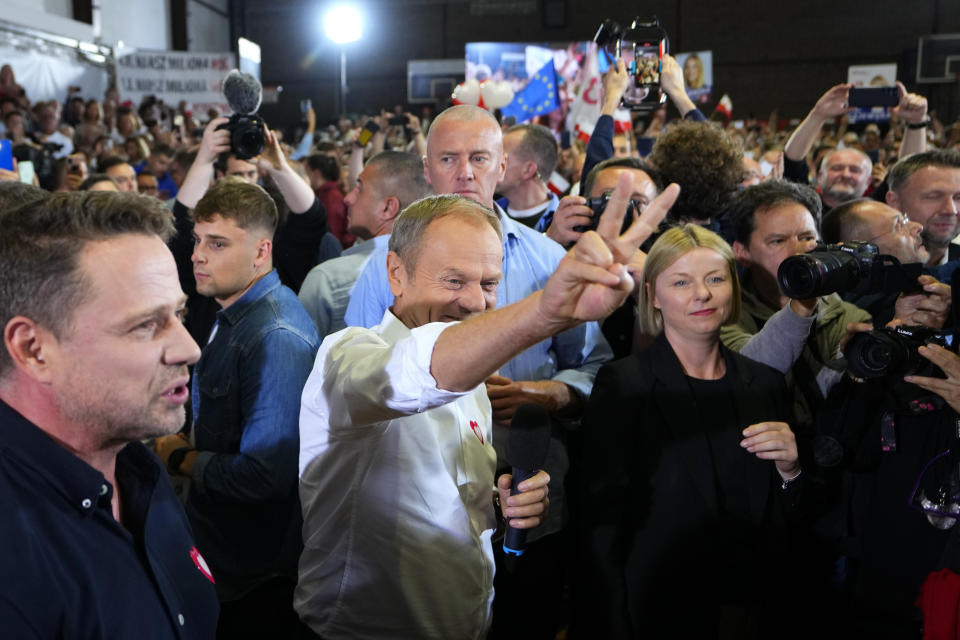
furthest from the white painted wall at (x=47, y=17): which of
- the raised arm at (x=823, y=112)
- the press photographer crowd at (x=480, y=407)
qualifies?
the raised arm at (x=823, y=112)

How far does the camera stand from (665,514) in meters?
2.06

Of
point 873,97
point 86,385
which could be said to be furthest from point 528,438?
point 873,97

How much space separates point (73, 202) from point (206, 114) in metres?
8.96

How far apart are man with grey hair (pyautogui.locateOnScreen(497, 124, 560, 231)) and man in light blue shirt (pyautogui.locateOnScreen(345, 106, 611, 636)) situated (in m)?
1.15

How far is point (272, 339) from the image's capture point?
6.91 feet

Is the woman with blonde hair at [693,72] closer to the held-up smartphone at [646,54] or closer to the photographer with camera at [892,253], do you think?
the held-up smartphone at [646,54]

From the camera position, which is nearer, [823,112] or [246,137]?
[246,137]

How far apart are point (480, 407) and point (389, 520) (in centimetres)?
36

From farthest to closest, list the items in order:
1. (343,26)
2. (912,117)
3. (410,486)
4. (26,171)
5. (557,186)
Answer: (343,26)
(557,186)
(26,171)
(912,117)
(410,486)

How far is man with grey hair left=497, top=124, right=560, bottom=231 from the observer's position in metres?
3.74

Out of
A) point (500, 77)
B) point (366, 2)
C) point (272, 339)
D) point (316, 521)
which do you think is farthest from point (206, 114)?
point (366, 2)

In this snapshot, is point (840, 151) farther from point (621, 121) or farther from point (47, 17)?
point (47, 17)

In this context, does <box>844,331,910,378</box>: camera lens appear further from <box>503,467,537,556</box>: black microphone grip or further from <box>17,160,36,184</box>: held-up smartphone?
<box>17,160,36,184</box>: held-up smartphone

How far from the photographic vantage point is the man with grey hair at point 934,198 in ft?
9.84
